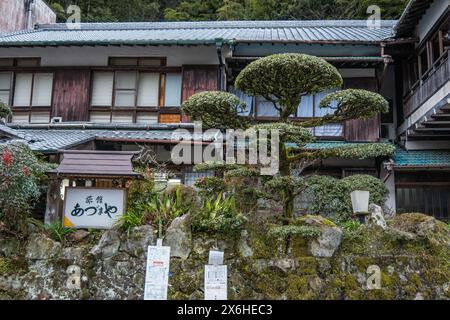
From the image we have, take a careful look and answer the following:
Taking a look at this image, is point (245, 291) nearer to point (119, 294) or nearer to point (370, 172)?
point (119, 294)

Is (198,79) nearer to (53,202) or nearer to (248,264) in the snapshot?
(53,202)

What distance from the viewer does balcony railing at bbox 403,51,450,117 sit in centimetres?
1105

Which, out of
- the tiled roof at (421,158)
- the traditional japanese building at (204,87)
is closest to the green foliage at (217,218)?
the traditional japanese building at (204,87)

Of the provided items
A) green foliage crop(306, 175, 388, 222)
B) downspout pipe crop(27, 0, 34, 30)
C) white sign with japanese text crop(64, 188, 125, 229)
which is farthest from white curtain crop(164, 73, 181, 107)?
downspout pipe crop(27, 0, 34, 30)

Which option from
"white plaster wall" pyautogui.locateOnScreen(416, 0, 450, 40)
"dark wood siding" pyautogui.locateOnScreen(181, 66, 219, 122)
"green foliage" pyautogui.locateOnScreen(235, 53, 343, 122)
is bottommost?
"green foliage" pyautogui.locateOnScreen(235, 53, 343, 122)

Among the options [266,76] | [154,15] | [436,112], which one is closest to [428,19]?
[436,112]

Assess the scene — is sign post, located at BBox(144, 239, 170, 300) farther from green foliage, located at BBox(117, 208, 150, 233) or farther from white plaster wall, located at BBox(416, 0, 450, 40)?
white plaster wall, located at BBox(416, 0, 450, 40)

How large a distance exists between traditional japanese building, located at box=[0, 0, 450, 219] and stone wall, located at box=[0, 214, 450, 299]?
229 inches

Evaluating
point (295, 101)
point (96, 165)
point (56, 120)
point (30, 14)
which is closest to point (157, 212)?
point (96, 165)

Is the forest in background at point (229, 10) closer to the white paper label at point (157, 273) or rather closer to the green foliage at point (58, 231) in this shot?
the white paper label at point (157, 273)

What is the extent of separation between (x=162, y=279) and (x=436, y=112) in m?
8.85

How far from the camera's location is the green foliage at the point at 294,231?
6.69m

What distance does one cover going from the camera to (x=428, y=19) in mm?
12930

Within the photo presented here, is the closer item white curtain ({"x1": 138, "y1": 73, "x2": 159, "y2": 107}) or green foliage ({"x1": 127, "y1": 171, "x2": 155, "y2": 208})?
green foliage ({"x1": 127, "y1": 171, "x2": 155, "y2": 208})
